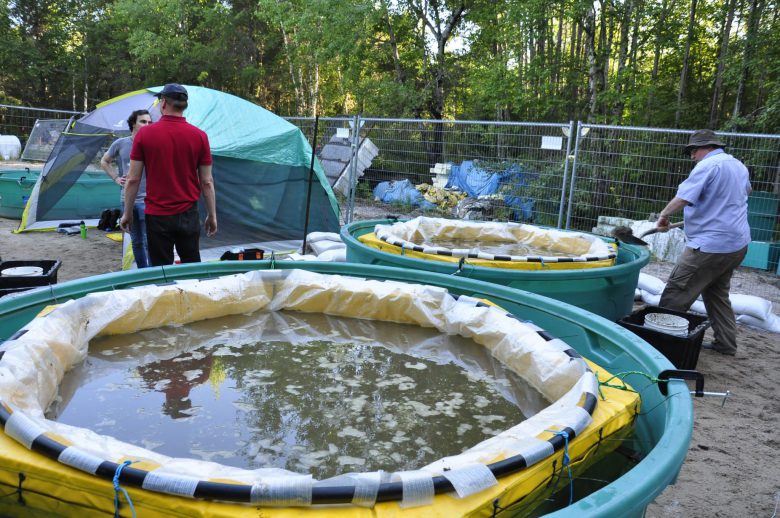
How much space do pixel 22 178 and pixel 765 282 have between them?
9999 millimetres

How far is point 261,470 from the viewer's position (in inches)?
49.3

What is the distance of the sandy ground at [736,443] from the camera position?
7.79ft

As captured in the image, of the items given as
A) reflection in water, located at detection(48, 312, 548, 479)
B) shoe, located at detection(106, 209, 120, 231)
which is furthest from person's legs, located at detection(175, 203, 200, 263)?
shoe, located at detection(106, 209, 120, 231)

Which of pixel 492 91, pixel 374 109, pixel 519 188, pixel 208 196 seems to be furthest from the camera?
pixel 374 109

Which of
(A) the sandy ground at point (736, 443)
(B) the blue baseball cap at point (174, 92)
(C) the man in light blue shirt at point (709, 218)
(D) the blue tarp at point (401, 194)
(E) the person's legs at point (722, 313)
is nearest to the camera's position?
(A) the sandy ground at point (736, 443)

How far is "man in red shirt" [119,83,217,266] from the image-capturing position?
3100 mm

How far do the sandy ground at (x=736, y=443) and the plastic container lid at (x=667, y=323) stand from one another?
1.30 feet

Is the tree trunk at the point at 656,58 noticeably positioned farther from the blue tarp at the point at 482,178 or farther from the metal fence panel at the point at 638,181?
the blue tarp at the point at 482,178

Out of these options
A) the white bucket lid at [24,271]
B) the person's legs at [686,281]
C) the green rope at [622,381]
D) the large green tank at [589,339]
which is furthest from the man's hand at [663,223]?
the white bucket lid at [24,271]

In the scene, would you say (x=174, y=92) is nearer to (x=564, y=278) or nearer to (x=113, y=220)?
(x=564, y=278)

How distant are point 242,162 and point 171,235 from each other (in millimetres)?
2932

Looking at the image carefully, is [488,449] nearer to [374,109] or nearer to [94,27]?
[374,109]

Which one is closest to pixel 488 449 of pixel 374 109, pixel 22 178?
pixel 22 178

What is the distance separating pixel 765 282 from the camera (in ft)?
20.9
